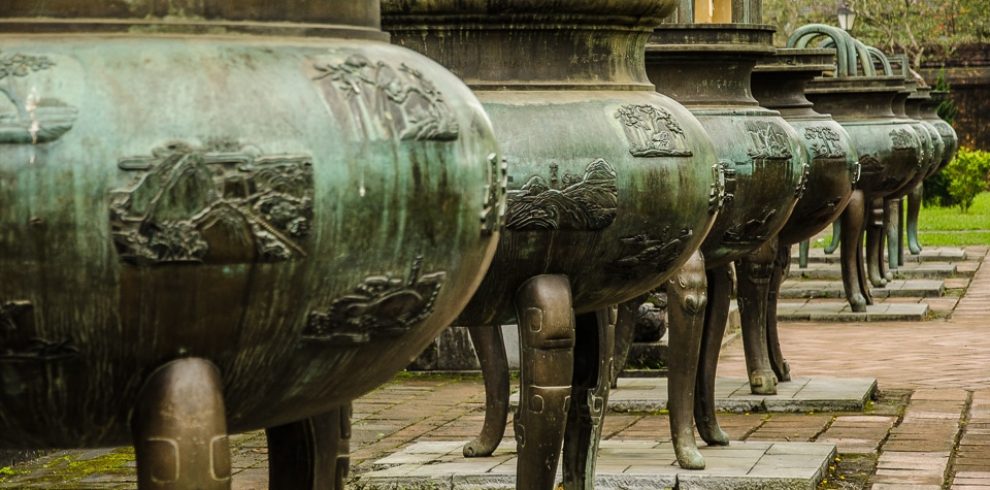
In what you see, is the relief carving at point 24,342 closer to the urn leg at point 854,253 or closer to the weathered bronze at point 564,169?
the weathered bronze at point 564,169

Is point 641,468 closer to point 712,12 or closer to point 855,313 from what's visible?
point 712,12

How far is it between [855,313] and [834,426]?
16.5 ft

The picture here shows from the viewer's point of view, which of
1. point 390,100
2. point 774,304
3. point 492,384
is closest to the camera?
point 390,100

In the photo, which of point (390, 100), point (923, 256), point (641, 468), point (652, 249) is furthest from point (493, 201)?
point (923, 256)

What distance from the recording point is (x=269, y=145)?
7.52ft

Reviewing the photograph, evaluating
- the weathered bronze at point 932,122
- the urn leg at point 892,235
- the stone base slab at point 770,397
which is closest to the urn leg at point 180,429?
the stone base slab at point 770,397

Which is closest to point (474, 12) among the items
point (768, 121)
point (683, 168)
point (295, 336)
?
point (683, 168)

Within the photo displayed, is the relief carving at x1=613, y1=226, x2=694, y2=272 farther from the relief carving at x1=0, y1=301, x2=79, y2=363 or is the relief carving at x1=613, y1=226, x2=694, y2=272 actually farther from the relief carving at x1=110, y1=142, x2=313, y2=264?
the relief carving at x1=0, y1=301, x2=79, y2=363

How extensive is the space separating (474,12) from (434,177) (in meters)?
1.55

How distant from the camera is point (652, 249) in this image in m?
3.89

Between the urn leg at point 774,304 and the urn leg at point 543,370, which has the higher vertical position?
the urn leg at point 543,370

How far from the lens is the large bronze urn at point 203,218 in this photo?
2223 mm

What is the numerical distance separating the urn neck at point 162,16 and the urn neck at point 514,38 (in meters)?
1.46

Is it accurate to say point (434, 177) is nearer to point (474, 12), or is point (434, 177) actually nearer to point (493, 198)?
point (493, 198)
